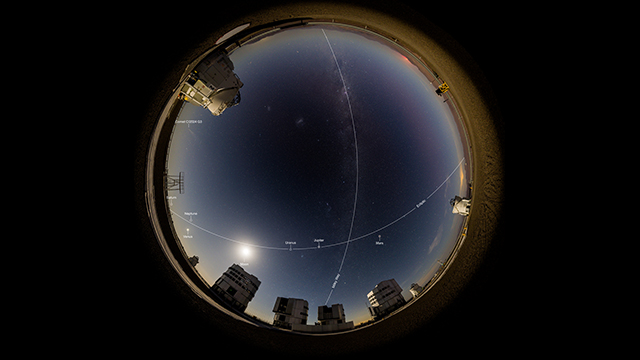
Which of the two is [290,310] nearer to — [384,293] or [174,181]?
[384,293]

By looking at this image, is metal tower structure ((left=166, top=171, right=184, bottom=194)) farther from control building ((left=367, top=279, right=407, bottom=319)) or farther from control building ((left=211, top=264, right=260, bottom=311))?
control building ((left=367, top=279, right=407, bottom=319))

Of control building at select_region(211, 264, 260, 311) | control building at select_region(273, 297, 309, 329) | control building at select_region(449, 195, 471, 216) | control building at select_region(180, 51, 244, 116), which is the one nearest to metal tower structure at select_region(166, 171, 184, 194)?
control building at select_region(180, 51, 244, 116)

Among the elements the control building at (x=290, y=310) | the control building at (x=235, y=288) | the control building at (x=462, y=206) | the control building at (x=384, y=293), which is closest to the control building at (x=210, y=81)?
the control building at (x=235, y=288)

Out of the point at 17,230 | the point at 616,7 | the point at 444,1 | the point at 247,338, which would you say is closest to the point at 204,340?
Answer: the point at 247,338

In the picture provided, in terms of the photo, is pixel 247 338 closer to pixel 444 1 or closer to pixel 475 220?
pixel 475 220

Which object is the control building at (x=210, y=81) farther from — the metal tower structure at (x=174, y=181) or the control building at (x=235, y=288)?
the control building at (x=235, y=288)

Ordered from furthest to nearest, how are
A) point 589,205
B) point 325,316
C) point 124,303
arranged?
point 325,316 < point 124,303 < point 589,205

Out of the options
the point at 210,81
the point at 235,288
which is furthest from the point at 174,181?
the point at 235,288
